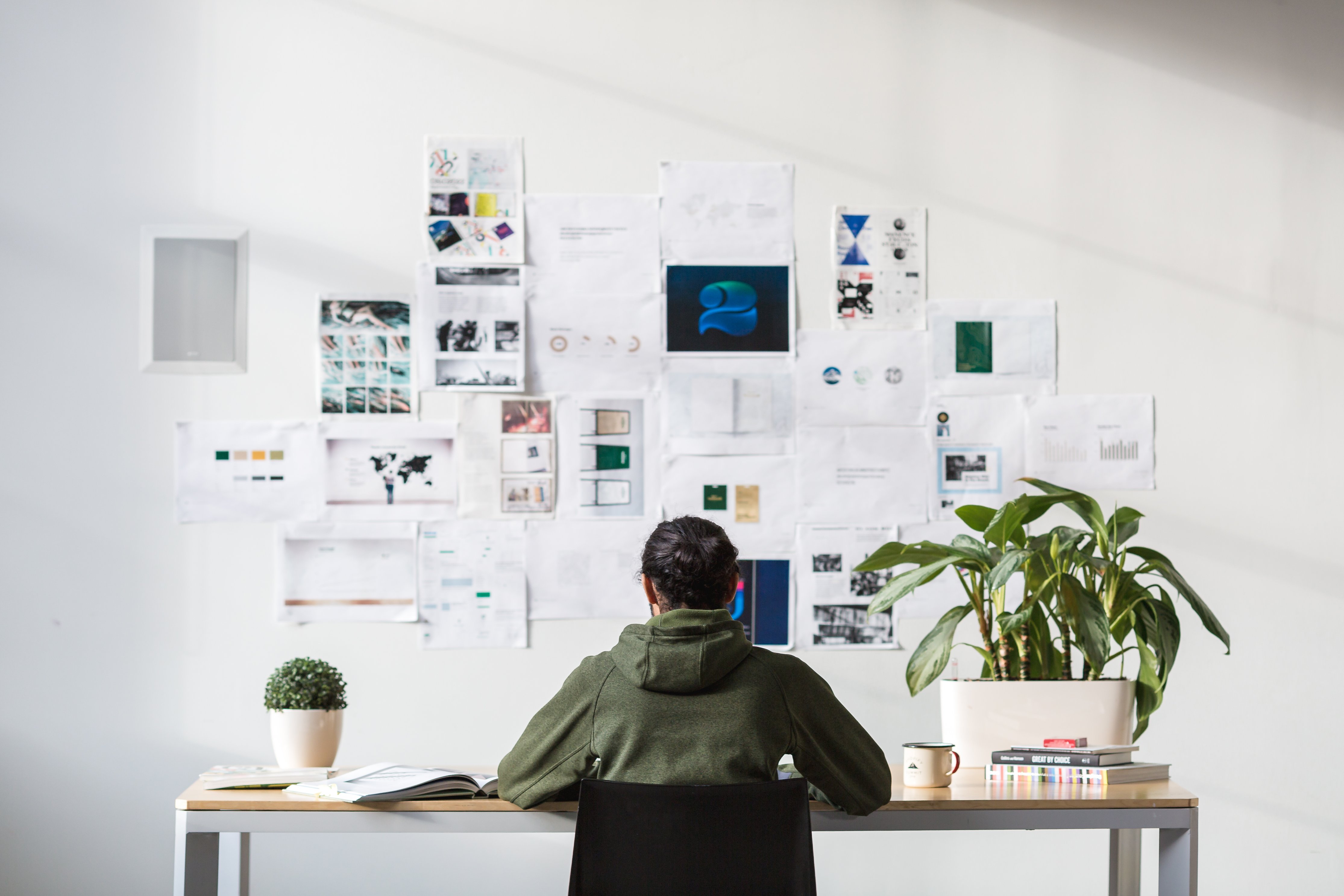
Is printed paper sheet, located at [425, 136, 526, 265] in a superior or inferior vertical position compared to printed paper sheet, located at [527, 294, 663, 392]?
superior

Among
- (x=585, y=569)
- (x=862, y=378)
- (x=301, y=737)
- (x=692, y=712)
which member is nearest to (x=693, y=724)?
(x=692, y=712)

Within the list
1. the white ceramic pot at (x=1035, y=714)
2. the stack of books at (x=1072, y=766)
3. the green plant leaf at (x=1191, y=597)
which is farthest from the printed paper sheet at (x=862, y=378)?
the stack of books at (x=1072, y=766)

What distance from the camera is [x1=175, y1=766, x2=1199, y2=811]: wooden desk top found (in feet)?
5.60

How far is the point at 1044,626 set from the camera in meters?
2.20

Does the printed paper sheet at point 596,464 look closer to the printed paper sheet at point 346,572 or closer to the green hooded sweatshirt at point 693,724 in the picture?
the printed paper sheet at point 346,572

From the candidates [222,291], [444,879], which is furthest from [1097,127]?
[444,879]

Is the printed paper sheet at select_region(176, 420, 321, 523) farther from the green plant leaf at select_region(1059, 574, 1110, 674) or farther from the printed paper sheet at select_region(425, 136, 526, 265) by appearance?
the green plant leaf at select_region(1059, 574, 1110, 674)

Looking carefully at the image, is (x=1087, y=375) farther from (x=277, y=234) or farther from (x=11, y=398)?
(x=11, y=398)

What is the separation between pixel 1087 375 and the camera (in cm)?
292

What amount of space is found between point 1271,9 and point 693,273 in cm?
177

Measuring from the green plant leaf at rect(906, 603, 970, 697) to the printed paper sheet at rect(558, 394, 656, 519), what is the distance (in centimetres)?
84

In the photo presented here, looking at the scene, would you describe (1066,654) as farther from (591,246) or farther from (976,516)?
(591,246)

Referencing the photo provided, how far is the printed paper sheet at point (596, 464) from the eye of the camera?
2832mm

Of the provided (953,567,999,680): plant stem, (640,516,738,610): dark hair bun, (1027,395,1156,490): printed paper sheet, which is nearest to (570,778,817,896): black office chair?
(640,516,738,610): dark hair bun
